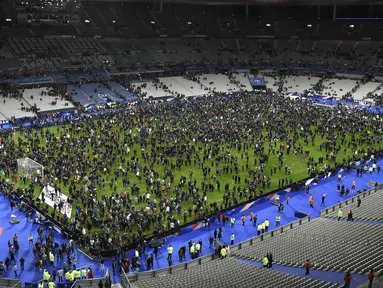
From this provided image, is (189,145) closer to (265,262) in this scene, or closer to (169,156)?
(169,156)

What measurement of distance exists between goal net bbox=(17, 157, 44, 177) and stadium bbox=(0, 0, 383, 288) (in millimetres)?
208

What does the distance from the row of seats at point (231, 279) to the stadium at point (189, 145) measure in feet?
0.40

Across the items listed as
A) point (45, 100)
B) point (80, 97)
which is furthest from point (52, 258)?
point (80, 97)

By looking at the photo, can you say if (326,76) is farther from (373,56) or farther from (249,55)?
(249,55)

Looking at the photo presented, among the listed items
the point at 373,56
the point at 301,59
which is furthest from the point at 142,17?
the point at 373,56

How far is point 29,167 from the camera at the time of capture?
32.8 meters

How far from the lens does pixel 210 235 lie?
25.8m

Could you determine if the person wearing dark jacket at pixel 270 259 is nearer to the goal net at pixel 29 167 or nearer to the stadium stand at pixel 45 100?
the goal net at pixel 29 167

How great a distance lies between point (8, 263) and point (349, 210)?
19.0m

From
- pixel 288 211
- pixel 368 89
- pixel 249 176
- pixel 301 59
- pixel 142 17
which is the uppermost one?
pixel 142 17

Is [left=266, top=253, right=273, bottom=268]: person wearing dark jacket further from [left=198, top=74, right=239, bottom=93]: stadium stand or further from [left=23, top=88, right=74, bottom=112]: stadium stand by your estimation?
[left=198, top=74, right=239, bottom=93]: stadium stand

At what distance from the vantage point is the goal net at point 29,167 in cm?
3238

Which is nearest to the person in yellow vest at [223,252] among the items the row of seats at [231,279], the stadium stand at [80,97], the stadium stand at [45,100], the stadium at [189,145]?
the stadium at [189,145]

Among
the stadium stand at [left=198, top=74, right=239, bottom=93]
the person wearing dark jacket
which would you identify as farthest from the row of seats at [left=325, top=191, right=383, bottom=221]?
the stadium stand at [left=198, top=74, right=239, bottom=93]
